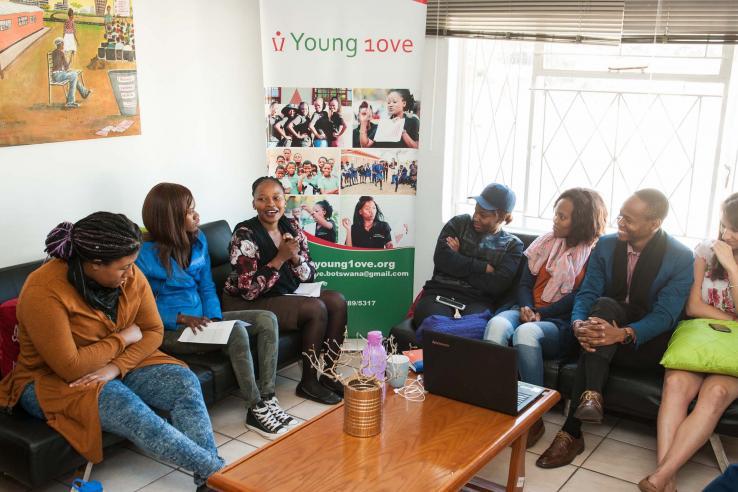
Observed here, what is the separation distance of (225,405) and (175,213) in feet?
3.41

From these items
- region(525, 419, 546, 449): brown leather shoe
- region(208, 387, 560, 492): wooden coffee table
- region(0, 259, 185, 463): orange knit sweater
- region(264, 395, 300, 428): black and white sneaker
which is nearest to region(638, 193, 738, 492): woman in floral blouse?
region(525, 419, 546, 449): brown leather shoe

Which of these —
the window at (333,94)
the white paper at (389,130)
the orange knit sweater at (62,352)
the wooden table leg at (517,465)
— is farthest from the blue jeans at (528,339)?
the orange knit sweater at (62,352)

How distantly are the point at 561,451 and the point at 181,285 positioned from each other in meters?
1.93

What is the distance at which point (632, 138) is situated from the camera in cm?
432

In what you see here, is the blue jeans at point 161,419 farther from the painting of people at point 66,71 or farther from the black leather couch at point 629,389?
the black leather couch at point 629,389

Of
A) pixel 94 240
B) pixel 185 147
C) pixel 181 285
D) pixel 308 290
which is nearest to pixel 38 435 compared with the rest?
pixel 94 240

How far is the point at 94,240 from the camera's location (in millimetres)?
2738

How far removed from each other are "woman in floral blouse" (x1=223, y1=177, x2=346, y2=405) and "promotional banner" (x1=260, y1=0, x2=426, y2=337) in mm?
519

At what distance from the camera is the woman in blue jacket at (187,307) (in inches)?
136

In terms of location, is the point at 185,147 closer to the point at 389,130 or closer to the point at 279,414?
the point at 389,130

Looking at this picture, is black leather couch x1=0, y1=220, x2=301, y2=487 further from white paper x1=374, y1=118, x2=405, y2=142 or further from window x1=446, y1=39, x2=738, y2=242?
window x1=446, y1=39, x2=738, y2=242

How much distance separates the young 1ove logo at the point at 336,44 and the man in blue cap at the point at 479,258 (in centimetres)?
100

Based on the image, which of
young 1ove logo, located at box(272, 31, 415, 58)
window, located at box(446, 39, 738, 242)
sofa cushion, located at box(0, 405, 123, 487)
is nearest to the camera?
sofa cushion, located at box(0, 405, 123, 487)

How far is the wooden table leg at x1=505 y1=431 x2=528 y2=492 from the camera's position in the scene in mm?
2731
